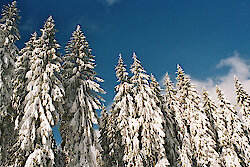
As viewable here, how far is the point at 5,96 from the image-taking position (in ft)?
51.1

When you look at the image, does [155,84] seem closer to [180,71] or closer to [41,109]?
[180,71]

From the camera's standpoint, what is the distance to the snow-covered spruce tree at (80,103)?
1603 centimetres

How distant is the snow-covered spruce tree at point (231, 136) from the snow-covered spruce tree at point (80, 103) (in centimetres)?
1606

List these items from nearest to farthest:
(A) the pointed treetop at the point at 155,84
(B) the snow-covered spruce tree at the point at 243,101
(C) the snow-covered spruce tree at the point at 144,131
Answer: (C) the snow-covered spruce tree at the point at 144,131 → (A) the pointed treetop at the point at 155,84 → (B) the snow-covered spruce tree at the point at 243,101

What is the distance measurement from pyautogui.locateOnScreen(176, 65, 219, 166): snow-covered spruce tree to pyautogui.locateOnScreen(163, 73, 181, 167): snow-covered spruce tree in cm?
80

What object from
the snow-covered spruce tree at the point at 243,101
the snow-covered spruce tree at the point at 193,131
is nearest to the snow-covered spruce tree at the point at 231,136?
the snow-covered spruce tree at the point at 243,101

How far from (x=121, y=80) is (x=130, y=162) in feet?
29.3

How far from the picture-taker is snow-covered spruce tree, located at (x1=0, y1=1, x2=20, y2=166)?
15577 millimetres

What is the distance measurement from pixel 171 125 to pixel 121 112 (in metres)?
6.31

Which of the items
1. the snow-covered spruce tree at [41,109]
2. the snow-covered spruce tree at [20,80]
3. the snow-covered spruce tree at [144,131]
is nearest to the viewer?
the snow-covered spruce tree at [41,109]

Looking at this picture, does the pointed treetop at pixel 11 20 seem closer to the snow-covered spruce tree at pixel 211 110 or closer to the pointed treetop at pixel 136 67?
the pointed treetop at pixel 136 67

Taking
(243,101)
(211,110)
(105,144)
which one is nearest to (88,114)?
(105,144)

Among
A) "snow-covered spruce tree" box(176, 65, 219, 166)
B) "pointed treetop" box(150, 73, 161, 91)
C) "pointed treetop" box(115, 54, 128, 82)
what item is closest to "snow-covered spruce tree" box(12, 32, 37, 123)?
"pointed treetop" box(115, 54, 128, 82)

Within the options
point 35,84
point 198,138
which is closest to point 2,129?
point 35,84
